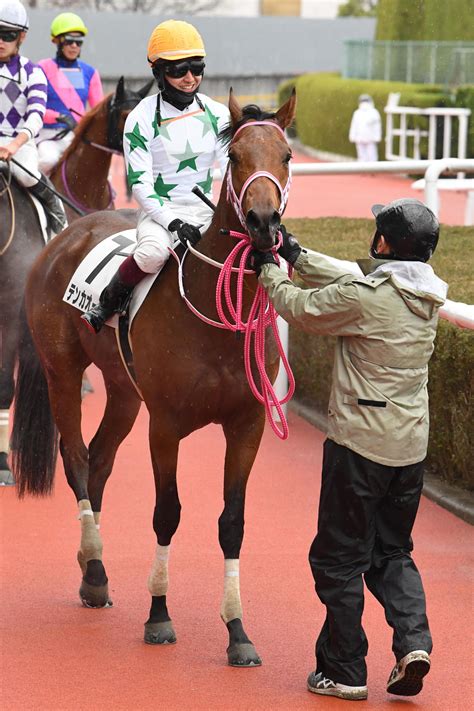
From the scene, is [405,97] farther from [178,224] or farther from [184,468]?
[178,224]

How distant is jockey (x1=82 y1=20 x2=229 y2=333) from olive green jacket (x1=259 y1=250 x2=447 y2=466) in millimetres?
774

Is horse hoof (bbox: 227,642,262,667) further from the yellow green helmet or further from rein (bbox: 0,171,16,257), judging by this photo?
the yellow green helmet

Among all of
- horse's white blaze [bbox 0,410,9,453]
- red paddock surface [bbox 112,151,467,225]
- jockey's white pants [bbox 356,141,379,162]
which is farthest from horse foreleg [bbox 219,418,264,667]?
jockey's white pants [bbox 356,141,379,162]

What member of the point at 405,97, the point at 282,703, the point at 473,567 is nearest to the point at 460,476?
the point at 473,567

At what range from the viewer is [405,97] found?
80.6ft

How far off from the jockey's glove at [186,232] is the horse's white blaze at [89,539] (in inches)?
54.5

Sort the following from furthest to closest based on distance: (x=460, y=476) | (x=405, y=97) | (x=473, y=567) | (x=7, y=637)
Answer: (x=405, y=97), (x=460, y=476), (x=473, y=567), (x=7, y=637)

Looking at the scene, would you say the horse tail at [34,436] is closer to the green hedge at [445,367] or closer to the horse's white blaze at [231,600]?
the horse's white blaze at [231,600]

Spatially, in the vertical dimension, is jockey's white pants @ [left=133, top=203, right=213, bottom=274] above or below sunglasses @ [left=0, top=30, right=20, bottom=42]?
below

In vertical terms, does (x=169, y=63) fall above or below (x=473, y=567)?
above

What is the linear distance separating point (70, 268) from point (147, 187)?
980 mm

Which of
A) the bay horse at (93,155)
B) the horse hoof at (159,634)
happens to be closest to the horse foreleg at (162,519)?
the horse hoof at (159,634)

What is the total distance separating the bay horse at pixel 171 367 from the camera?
4.23 m

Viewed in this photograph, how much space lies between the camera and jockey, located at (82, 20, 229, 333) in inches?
185
